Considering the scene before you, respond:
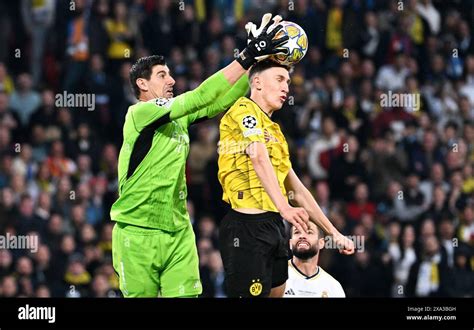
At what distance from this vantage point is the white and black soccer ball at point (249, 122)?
10.7 meters

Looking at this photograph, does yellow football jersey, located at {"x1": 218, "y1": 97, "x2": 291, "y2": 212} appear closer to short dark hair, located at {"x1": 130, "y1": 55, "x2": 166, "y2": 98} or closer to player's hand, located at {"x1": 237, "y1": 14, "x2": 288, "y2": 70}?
player's hand, located at {"x1": 237, "y1": 14, "x2": 288, "y2": 70}

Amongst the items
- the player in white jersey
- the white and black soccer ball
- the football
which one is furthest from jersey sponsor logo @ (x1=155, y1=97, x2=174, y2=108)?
the player in white jersey

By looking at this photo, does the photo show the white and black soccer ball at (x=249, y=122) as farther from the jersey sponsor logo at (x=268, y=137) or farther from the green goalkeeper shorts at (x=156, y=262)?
the green goalkeeper shorts at (x=156, y=262)

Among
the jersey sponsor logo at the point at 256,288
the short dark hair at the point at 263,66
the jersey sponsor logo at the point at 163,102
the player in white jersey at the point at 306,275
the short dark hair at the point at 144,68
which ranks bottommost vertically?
the jersey sponsor logo at the point at 256,288

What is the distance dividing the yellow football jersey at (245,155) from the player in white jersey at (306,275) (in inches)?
51.1

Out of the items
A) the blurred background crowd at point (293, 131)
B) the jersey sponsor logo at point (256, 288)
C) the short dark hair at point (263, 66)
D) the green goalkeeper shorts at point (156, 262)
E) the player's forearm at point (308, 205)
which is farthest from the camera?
the blurred background crowd at point (293, 131)

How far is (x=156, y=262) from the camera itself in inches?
434

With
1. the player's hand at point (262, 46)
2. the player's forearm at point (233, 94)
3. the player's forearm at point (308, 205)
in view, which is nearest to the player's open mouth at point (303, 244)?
the player's forearm at point (308, 205)

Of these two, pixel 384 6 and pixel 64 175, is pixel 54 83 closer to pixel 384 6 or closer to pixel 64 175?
pixel 64 175

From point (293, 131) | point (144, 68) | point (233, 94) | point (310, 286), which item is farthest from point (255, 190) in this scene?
point (293, 131)

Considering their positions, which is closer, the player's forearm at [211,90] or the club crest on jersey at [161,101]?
the player's forearm at [211,90]

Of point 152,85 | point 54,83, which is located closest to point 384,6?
point 54,83

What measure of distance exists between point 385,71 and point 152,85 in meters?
8.68

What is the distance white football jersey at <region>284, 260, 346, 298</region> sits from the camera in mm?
12117
